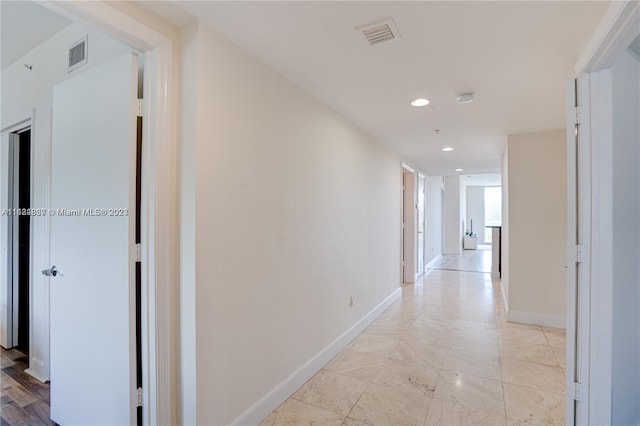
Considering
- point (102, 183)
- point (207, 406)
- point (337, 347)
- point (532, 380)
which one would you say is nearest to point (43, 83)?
point (102, 183)

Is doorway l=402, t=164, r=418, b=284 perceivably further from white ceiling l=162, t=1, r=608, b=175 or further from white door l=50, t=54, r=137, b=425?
white door l=50, t=54, r=137, b=425

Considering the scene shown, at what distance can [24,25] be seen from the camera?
2.24 meters

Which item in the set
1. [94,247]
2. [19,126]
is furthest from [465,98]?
[19,126]

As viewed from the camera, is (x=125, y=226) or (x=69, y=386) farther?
(x=69, y=386)

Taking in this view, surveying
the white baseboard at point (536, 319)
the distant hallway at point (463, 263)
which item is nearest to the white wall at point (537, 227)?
the white baseboard at point (536, 319)

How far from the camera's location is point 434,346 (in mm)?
3266

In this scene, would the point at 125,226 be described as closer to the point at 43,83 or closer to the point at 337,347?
the point at 43,83

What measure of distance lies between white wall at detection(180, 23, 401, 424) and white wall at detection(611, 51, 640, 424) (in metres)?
1.90

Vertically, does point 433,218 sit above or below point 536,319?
above

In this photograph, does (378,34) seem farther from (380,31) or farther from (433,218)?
(433,218)

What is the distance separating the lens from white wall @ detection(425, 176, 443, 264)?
849 centimetres

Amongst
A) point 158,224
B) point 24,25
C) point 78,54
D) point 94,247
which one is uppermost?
point 24,25

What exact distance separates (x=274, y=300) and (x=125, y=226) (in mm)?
1053

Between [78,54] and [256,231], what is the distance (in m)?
1.69
